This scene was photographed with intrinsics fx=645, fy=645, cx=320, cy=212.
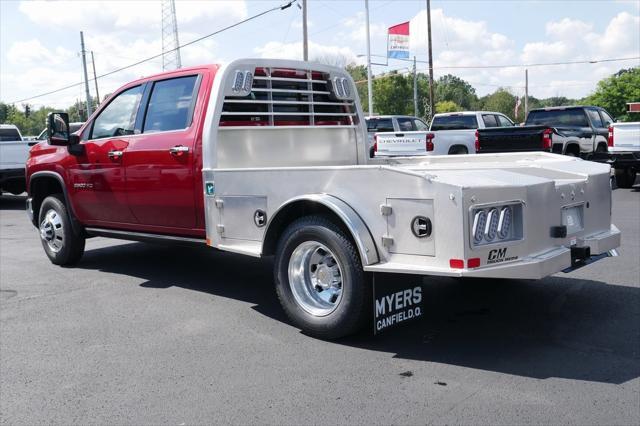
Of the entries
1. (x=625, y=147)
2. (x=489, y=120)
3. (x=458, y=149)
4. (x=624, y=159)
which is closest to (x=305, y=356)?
(x=624, y=159)

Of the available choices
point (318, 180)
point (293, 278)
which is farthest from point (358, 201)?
point (293, 278)

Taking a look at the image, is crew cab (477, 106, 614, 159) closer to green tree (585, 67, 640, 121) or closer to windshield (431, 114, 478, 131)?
windshield (431, 114, 478, 131)

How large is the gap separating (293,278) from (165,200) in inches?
71.4

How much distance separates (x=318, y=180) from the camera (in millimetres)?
4699

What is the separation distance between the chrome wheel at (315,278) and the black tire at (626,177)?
484 inches

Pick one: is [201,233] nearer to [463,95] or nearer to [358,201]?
[358,201]

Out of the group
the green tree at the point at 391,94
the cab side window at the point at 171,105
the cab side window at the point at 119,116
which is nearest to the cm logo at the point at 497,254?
the cab side window at the point at 171,105

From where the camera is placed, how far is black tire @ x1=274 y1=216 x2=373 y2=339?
4.43 m

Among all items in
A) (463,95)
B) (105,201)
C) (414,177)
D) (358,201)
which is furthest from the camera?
(463,95)

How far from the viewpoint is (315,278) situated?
4.86 meters

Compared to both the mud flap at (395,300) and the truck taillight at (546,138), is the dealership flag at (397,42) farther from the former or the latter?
the mud flap at (395,300)

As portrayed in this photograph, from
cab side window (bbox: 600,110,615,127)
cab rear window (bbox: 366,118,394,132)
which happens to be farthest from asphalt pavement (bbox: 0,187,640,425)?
cab rear window (bbox: 366,118,394,132)

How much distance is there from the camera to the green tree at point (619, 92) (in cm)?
6725

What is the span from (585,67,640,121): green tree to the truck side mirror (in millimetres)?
67832
